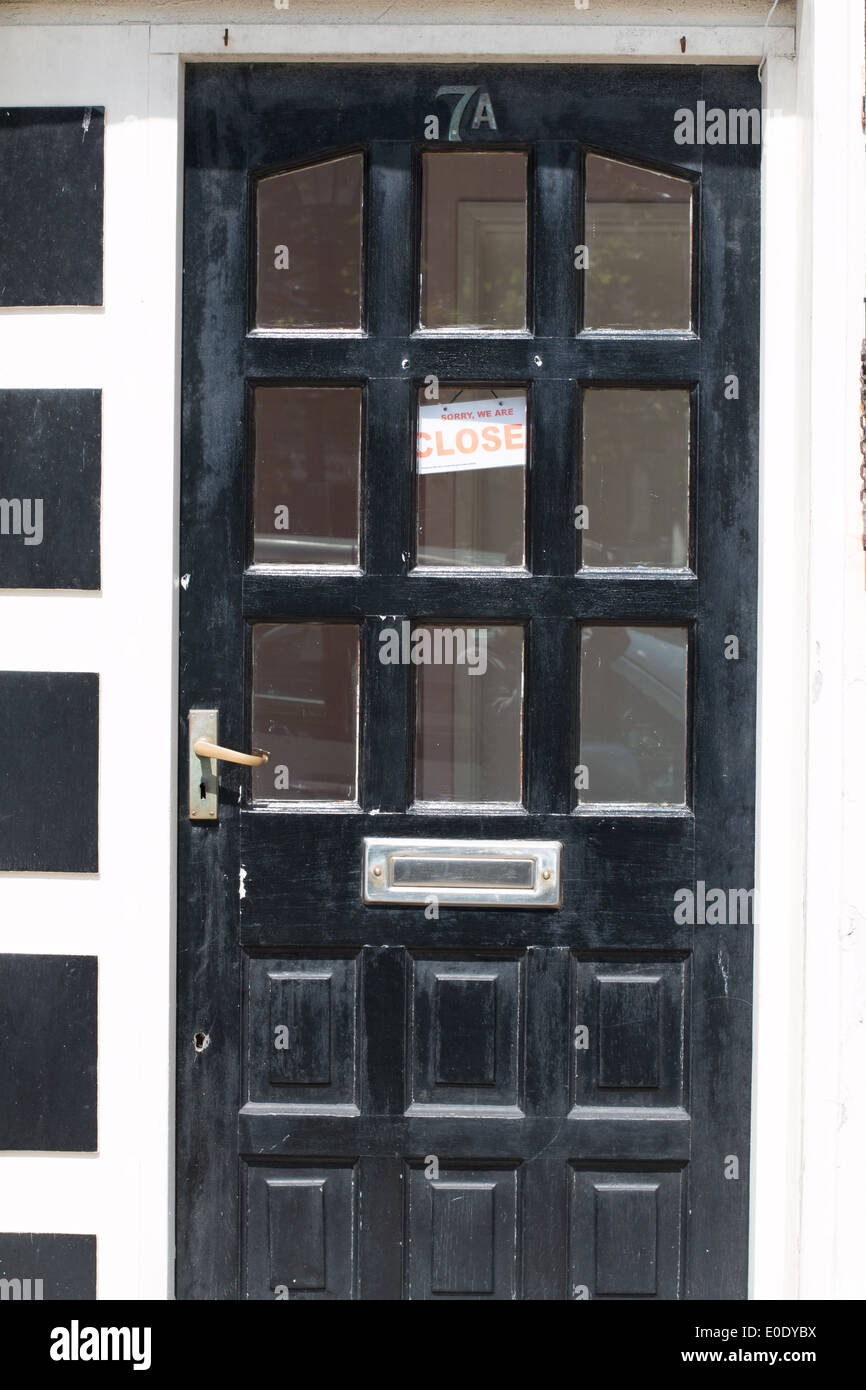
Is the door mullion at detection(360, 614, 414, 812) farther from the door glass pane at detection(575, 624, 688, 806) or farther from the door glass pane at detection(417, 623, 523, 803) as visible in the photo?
the door glass pane at detection(575, 624, 688, 806)

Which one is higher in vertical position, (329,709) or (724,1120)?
(329,709)

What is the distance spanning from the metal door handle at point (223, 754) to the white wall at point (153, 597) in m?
0.06

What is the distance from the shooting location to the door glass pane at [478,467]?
2477 mm

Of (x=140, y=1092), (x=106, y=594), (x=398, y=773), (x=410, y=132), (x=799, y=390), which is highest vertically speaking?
(x=410, y=132)

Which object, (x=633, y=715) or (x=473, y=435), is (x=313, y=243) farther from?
(x=633, y=715)

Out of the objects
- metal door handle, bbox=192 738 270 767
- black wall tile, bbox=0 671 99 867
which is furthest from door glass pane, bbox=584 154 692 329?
black wall tile, bbox=0 671 99 867

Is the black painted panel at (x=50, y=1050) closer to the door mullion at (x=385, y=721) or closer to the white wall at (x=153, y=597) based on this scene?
the white wall at (x=153, y=597)

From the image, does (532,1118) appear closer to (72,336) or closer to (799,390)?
(799,390)

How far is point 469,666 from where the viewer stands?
249cm

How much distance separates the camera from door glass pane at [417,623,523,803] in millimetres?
2486

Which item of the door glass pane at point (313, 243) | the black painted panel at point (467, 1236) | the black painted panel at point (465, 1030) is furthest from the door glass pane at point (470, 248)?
the black painted panel at point (467, 1236)
